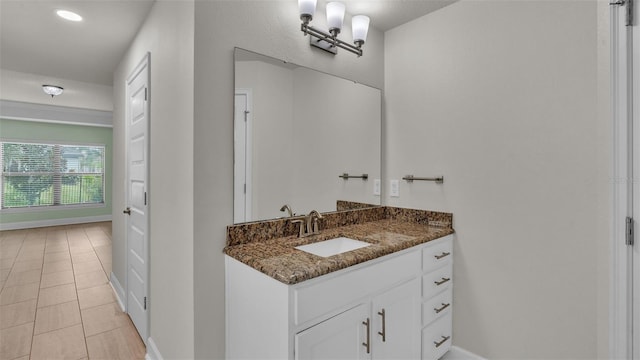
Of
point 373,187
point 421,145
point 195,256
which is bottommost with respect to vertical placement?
point 195,256

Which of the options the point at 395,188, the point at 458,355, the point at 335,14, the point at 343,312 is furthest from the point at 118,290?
the point at 335,14

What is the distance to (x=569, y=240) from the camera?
5.24 feet

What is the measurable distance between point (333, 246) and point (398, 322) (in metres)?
0.53

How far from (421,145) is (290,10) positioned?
1.26 metres

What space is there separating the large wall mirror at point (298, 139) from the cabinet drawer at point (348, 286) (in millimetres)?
593

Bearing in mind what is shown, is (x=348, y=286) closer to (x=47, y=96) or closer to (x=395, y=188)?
(x=395, y=188)

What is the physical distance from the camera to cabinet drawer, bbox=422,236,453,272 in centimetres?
181

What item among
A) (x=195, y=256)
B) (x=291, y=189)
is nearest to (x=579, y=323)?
(x=291, y=189)

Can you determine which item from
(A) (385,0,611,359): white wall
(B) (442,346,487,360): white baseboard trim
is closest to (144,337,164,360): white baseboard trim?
(B) (442,346,487,360): white baseboard trim

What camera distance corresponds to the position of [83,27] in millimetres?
2412

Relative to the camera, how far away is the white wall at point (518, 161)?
152cm

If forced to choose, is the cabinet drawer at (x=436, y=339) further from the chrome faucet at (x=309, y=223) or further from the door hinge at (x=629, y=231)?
the door hinge at (x=629, y=231)

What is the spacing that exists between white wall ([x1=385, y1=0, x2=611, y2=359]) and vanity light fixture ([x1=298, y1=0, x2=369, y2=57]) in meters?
0.52

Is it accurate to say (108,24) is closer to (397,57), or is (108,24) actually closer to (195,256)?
(195,256)
